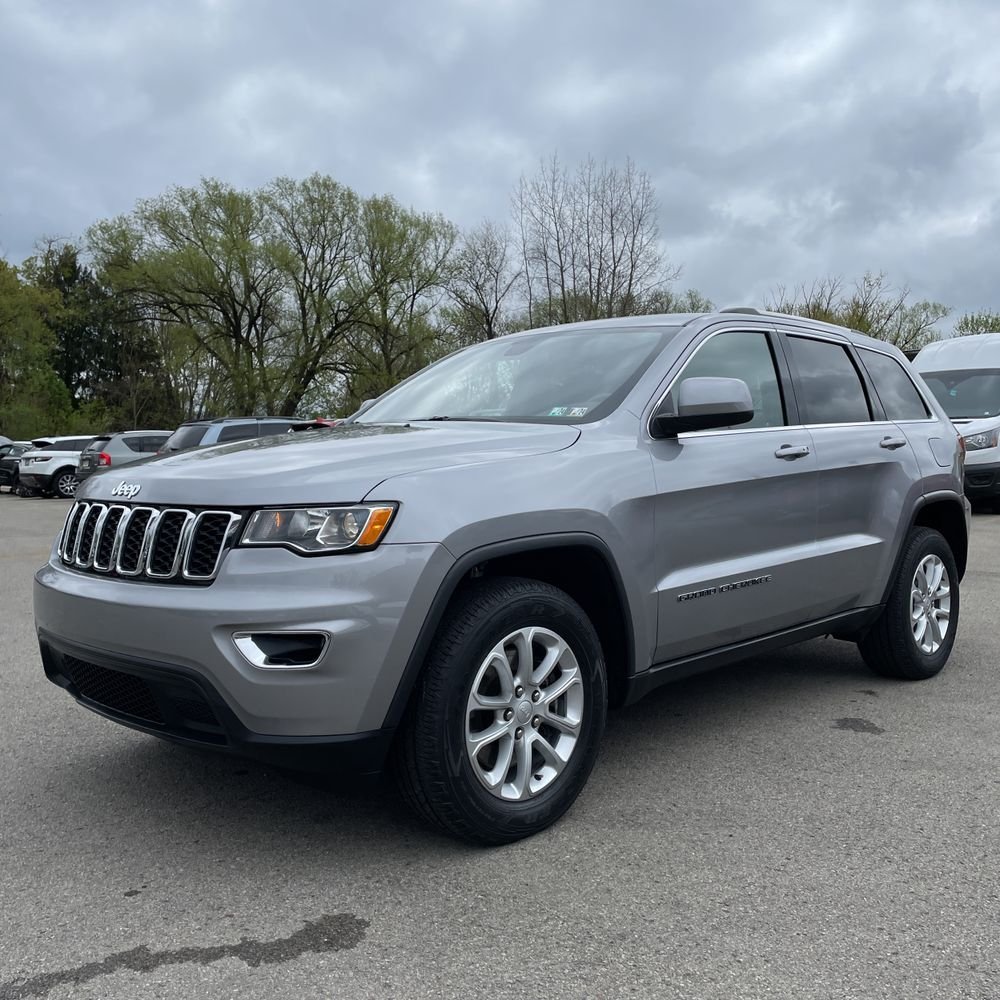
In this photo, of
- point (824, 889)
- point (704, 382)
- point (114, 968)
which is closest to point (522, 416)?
point (704, 382)

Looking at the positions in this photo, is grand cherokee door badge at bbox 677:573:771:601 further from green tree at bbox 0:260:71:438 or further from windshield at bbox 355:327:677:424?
green tree at bbox 0:260:71:438

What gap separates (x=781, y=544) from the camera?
4184 mm

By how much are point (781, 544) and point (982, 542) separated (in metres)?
7.91

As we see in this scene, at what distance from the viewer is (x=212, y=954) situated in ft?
8.39

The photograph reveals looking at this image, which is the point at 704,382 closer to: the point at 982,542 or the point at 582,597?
the point at 582,597

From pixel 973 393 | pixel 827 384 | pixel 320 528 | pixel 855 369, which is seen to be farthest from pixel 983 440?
pixel 320 528

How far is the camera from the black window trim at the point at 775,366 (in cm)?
386

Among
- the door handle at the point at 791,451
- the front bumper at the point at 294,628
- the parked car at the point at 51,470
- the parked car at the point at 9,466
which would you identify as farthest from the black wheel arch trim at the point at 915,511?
the parked car at the point at 9,466

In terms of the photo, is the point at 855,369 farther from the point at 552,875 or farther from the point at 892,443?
the point at 552,875

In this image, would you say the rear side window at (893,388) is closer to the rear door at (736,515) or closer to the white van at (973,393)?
the rear door at (736,515)

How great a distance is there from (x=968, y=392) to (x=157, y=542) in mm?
13897

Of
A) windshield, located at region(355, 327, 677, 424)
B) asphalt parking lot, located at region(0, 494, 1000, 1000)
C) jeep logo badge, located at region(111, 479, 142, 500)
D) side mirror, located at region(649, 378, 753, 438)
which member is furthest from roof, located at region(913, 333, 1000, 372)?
jeep logo badge, located at region(111, 479, 142, 500)

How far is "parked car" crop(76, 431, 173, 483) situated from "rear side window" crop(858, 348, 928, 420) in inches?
718

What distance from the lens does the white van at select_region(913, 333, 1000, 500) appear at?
44.4 ft
